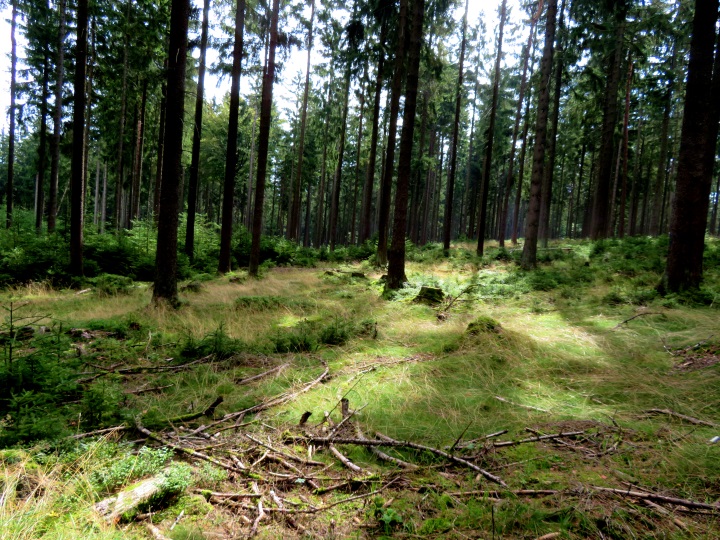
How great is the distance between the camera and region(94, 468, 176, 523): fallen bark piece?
2076mm

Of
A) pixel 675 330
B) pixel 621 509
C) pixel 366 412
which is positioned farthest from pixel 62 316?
pixel 675 330

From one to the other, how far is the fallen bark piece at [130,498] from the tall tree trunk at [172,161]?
6319 millimetres

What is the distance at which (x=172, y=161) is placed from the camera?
25.6ft

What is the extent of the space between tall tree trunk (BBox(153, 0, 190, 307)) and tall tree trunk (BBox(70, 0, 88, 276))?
4.59 m

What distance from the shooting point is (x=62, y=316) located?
7254 mm

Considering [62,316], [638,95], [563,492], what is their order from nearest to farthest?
[563,492] < [62,316] < [638,95]

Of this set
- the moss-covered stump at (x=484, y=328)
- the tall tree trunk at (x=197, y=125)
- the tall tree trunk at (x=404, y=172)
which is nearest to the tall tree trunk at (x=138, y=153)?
the tall tree trunk at (x=197, y=125)

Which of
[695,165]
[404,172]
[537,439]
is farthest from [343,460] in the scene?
[404,172]

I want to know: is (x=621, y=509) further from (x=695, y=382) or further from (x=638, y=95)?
(x=638, y=95)

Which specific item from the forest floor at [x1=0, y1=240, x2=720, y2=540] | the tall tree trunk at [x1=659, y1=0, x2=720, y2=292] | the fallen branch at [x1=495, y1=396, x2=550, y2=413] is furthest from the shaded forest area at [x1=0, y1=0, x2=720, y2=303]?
the fallen branch at [x1=495, y1=396, x2=550, y2=413]

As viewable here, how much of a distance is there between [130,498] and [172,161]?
7251 millimetres

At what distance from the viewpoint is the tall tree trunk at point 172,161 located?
7.77 m

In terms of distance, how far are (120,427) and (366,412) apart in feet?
7.07

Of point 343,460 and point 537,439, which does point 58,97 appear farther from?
point 537,439
